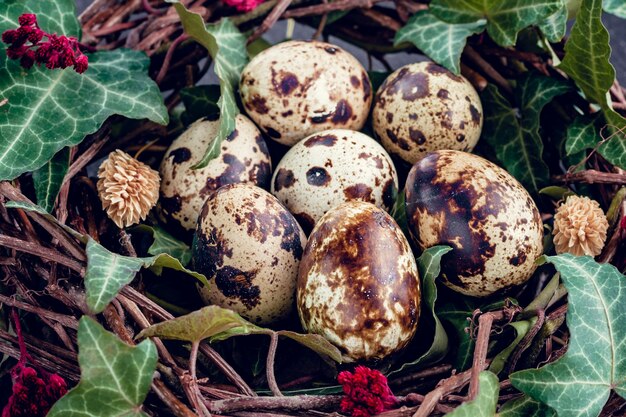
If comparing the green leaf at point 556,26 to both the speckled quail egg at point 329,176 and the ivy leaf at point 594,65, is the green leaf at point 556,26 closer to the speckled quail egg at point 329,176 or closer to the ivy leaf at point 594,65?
the ivy leaf at point 594,65

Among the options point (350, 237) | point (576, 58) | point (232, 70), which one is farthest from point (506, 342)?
point (232, 70)

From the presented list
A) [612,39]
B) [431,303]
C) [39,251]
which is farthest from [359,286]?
[612,39]

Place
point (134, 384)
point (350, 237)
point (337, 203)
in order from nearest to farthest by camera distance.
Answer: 1. point (134, 384)
2. point (350, 237)
3. point (337, 203)

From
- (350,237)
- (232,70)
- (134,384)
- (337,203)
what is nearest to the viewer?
(134,384)

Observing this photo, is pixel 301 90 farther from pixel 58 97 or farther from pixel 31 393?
pixel 31 393

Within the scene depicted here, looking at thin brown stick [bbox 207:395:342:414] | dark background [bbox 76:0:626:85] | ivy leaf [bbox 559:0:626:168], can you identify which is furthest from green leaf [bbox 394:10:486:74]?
dark background [bbox 76:0:626:85]

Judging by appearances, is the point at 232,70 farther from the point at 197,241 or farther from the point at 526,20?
the point at 526,20

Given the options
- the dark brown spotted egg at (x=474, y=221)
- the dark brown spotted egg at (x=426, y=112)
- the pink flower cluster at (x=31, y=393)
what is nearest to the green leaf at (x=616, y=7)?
the dark brown spotted egg at (x=426, y=112)
